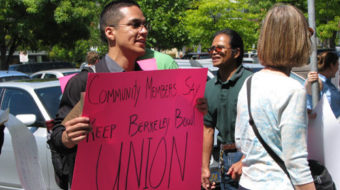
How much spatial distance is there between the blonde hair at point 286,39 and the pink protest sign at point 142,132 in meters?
0.45

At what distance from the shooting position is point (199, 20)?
16469 mm

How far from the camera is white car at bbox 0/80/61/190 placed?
192 inches

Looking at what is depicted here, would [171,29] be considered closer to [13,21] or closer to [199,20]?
[199,20]

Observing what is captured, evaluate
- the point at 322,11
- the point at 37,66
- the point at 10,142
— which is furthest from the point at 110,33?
the point at 37,66

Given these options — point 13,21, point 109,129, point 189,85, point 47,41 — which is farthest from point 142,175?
point 47,41

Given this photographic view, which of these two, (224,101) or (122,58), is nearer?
(122,58)

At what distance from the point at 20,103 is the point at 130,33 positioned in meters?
3.75

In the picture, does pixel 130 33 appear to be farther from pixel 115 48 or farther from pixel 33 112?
pixel 33 112

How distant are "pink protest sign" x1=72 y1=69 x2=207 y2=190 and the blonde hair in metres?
0.45

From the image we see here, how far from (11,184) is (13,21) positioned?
49.6 ft

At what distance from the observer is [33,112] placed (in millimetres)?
5133

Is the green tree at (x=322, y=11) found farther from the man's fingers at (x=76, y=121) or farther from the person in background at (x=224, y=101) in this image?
the man's fingers at (x=76, y=121)

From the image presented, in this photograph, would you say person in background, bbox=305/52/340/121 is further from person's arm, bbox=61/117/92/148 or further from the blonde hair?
person's arm, bbox=61/117/92/148

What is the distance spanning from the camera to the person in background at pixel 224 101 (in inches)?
114
